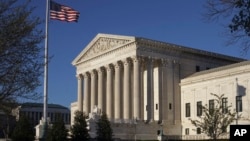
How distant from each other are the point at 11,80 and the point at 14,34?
2.25 meters

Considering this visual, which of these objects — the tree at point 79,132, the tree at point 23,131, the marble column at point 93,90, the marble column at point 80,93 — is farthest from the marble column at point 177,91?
the tree at point 23,131

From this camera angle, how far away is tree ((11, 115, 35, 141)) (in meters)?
63.7

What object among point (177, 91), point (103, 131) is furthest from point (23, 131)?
point (177, 91)

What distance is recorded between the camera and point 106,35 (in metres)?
86.2

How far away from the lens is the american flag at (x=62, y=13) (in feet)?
154

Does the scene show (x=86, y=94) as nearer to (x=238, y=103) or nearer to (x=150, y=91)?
(x=150, y=91)

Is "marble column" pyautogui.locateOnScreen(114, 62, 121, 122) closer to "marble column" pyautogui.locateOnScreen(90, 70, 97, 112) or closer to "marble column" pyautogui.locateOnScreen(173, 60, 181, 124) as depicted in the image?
"marble column" pyautogui.locateOnScreen(90, 70, 97, 112)

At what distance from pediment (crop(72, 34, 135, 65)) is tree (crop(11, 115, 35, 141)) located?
2436cm

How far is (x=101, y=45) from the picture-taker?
8900cm

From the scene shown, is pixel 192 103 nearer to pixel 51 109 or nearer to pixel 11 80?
pixel 11 80

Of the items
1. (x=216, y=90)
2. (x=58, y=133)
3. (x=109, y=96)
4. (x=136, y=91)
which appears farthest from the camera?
(x=109, y=96)

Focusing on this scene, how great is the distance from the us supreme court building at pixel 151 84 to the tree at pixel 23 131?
48.0 ft

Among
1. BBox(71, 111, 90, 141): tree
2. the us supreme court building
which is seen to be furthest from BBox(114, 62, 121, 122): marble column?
BBox(71, 111, 90, 141): tree

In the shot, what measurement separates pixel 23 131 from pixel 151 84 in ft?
83.9
